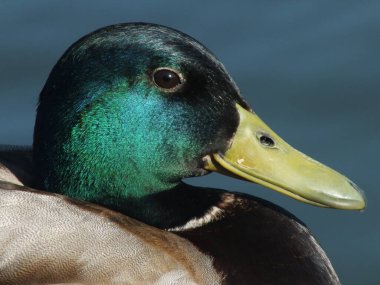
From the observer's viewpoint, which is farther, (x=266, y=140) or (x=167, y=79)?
(x=266, y=140)

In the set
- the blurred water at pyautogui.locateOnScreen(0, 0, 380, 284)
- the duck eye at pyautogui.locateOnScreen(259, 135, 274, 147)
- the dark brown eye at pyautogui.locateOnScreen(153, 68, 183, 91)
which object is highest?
the dark brown eye at pyautogui.locateOnScreen(153, 68, 183, 91)

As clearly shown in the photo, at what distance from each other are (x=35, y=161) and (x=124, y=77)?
46 cm

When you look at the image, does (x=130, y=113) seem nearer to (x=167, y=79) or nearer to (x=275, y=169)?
(x=167, y=79)

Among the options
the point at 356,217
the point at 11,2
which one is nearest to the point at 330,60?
the point at 356,217

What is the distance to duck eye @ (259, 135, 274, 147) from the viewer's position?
493cm

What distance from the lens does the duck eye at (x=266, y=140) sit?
16.2 ft

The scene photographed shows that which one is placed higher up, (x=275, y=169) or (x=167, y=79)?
(x=167, y=79)

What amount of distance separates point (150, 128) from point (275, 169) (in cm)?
47

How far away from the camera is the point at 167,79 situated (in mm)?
4727

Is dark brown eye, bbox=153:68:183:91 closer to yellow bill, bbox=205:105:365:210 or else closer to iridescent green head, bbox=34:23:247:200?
iridescent green head, bbox=34:23:247:200

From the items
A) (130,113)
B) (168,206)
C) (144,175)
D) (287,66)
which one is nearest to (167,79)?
(130,113)

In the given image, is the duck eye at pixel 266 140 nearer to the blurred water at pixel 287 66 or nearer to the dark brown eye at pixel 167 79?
the dark brown eye at pixel 167 79

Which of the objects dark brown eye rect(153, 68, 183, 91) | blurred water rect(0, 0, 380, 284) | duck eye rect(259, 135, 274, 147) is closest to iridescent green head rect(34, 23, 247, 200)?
dark brown eye rect(153, 68, 183, 91)

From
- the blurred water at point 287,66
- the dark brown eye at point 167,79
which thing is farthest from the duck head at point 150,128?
the blurred water at point 287,66
